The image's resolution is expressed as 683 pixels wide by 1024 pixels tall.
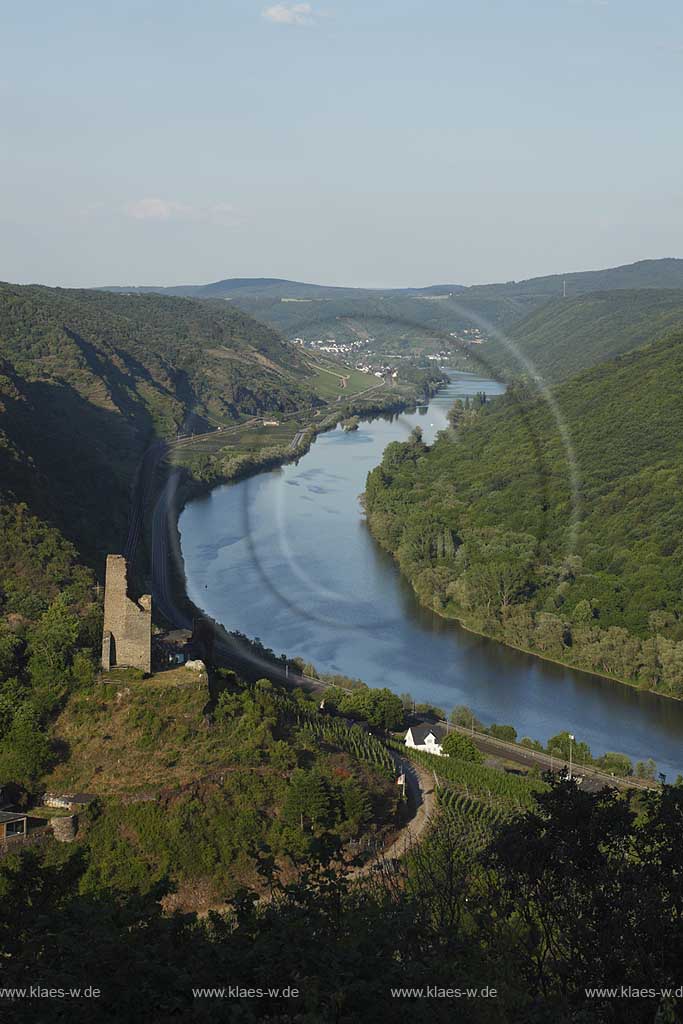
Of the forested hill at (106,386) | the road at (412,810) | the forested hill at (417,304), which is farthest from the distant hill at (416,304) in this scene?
the road at (412,810)

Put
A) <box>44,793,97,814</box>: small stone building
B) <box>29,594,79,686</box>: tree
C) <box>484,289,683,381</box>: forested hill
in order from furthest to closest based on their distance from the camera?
1. <box>484,289,683,381</box>: forested hill
2. <box>29,594,79,686</box>: tree
3. <box>44,793,97,814</box>: small stone building

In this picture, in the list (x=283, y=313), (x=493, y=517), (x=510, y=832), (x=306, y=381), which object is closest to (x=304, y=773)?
(x=510, y=832)

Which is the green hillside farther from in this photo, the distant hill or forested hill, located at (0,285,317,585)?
the distant hill

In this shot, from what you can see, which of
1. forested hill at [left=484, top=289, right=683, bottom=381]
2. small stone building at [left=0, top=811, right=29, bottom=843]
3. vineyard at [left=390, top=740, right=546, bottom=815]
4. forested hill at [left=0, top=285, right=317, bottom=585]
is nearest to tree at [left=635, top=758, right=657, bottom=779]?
vineyard at [left=390, top=740, right=546, bottom=815]

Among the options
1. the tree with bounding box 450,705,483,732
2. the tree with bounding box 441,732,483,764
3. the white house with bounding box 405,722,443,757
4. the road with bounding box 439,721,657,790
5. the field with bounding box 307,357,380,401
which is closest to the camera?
the road with bounding box 439,721,657,790

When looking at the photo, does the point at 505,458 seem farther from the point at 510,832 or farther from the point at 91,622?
the point at 510,832

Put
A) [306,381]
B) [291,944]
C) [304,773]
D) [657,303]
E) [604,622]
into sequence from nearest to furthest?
[291,944] < [304,773] < [604,622] < [306,381] < [657,303]

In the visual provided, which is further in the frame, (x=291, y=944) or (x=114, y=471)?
(x=114, y=471)

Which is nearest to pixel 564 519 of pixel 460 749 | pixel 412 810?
pixel 460 749
